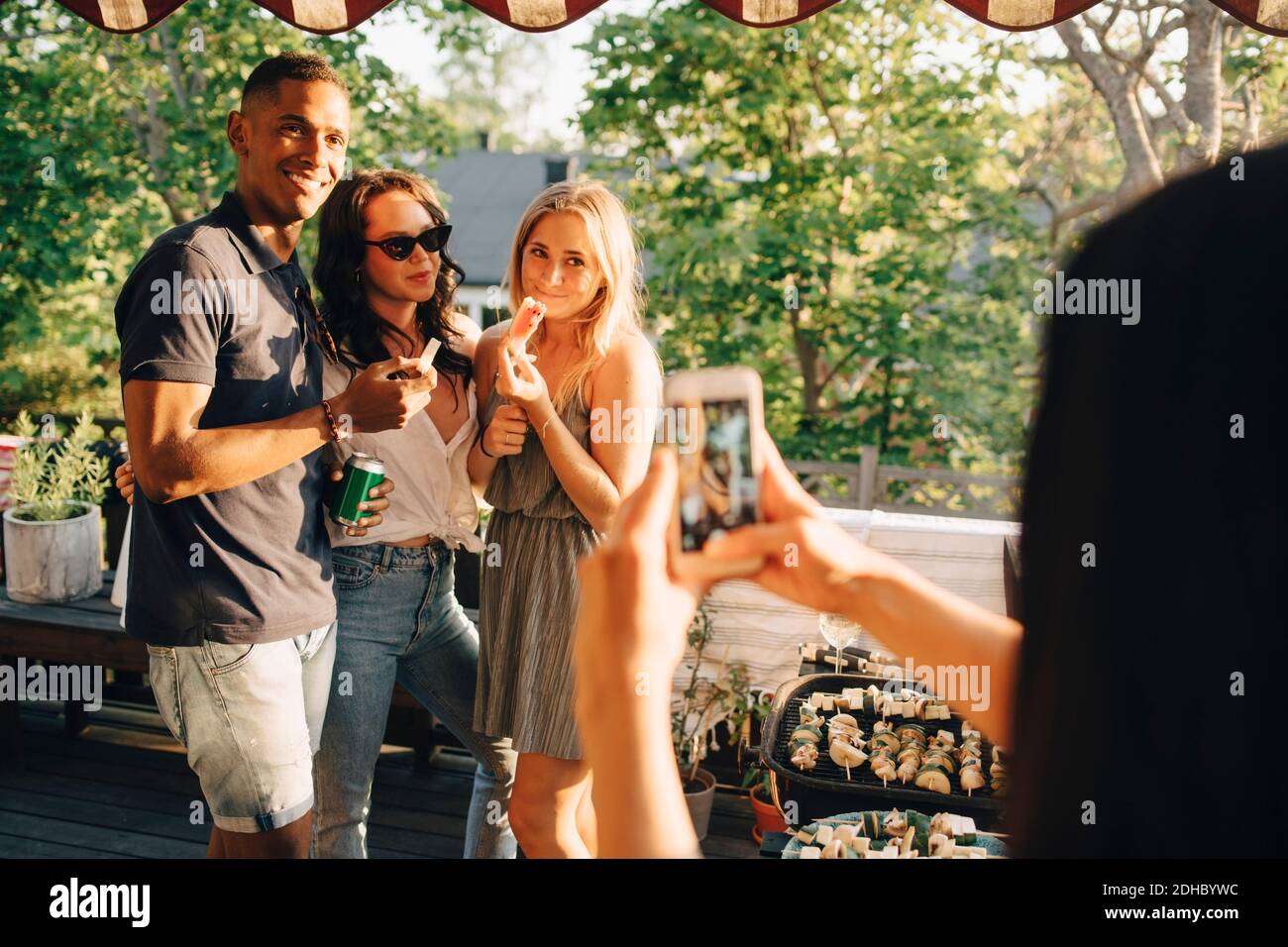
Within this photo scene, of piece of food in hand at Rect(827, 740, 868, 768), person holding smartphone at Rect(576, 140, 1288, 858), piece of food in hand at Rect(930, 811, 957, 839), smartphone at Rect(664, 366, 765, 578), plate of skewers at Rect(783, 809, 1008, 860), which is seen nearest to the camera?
person holding smartphone at Rect(576, 140, 1288, 858)

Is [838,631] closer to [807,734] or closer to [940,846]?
[807,734]

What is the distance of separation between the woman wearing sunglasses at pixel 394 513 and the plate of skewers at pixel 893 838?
794 millimetres

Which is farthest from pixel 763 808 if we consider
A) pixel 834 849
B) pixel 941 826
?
pixel 834 849

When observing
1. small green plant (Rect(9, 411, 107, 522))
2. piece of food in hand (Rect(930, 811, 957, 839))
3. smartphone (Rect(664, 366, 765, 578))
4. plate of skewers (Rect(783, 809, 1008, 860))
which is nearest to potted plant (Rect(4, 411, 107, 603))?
small green plant (Rect(9, 411, 107, 522))

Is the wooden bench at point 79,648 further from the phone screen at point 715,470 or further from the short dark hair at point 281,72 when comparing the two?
the phone screen at point 715,470

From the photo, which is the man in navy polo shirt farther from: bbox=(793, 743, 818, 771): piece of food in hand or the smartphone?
the smartphone

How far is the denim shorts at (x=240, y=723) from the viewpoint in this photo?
1805mm

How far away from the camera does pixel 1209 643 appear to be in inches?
23.9

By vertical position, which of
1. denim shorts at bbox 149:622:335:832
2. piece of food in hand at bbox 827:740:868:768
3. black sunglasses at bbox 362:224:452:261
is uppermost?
black sunglasses at bbox 362:224:452:261

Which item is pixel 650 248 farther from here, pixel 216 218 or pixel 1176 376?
pixel 1176 376

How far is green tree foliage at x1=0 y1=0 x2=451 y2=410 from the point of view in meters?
6.06

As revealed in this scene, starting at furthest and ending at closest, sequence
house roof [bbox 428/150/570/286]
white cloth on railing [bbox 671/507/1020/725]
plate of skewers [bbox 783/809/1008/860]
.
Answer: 1. house roof [bbox 428/150/570/286]
2. white cloth on railing [bbox 671/507/1020/725]
3. plate of skewers [bbox 783/809/1008/860]
